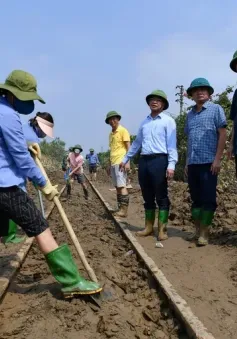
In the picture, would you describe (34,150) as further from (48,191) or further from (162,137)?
(162,137)

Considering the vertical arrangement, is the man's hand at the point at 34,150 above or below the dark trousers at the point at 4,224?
above

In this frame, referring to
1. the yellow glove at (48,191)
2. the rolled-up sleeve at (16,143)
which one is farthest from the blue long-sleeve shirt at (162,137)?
the rolled-up sleeve at (16,143)

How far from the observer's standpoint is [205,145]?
5.36 metres

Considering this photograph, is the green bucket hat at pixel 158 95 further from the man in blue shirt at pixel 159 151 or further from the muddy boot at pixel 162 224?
the muddy boot at pixel 162 224

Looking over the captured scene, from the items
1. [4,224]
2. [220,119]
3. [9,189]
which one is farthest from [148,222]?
[9,189]

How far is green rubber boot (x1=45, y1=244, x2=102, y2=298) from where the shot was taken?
357cm

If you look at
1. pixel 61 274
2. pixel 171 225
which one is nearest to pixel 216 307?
pixel 61 274

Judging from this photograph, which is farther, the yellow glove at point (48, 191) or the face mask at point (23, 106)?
the yellow glove at point (48, 191)

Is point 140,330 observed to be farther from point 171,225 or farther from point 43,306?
point 171,225

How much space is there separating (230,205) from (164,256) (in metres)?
2.54

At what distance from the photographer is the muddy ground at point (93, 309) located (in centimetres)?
318

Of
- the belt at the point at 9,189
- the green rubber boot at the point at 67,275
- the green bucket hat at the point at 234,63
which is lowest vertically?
the green rubber boot at the point at 67,275

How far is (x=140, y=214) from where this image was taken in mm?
8938

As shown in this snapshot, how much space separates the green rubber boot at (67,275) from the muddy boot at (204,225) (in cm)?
230
